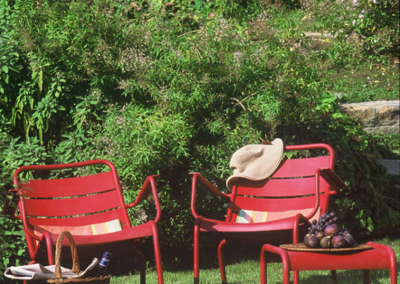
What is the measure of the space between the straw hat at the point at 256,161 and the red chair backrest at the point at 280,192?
0.06 metres

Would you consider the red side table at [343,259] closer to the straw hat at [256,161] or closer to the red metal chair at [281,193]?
the red metal chair at [281,193]

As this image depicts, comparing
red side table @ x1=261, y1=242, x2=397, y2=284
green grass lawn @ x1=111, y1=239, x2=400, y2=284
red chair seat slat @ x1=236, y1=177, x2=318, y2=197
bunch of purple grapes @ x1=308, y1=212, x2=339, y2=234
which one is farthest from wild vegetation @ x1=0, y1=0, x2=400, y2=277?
red side table @ x1=261, y1=242, x2=397, y2=284

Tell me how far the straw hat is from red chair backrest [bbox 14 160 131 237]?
2.41 ft

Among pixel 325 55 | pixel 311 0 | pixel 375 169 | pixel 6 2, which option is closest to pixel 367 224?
pixel 375 169

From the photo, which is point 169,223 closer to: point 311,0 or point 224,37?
point 224,37

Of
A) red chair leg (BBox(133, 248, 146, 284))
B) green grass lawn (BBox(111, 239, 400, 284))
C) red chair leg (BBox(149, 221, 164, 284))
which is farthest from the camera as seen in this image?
green grass lawn (BBox(111, 239, 400, 284))

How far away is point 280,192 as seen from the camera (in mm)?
3809

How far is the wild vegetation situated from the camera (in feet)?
13.4

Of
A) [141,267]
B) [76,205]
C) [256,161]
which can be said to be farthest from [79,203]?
[256,161]

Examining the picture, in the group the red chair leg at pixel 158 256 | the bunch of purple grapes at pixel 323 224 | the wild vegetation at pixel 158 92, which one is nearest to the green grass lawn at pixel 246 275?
the wild vegetation at pixel 158 92

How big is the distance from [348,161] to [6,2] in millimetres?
2894

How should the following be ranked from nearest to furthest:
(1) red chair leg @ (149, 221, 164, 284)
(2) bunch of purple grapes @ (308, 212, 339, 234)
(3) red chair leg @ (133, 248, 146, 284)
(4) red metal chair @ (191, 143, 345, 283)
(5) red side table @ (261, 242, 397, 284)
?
(5) red side table @ (261, 242, 397, 284) → (2) bunch of purple grapes @ (308, 212, 339, 234) → (1) red chair leg @ (149, 221, 164, 284) → (3) red chair leg @ (133, 248, 146, 284) → (4) red metal chair @ (191, 143, 345, 283)

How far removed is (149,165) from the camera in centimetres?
404

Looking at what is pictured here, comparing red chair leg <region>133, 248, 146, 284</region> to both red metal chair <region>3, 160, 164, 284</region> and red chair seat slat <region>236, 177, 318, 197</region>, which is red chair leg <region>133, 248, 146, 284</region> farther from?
red chair seat slat <region>236, 177, 318, 197</region>
